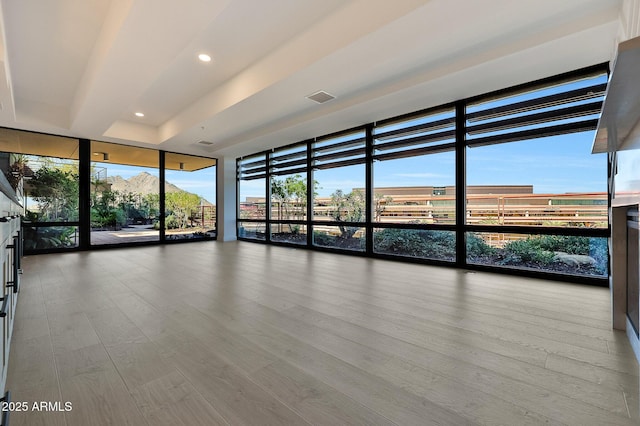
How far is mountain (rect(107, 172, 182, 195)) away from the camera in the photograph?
7.39 m

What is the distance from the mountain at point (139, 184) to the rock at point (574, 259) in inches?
344

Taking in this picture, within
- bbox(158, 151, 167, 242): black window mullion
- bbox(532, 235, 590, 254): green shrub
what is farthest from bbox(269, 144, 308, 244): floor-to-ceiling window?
bbox(532, 235, 590, 254): green shrub

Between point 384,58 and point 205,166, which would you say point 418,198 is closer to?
point 384,58

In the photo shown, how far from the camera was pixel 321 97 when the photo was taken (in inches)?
178

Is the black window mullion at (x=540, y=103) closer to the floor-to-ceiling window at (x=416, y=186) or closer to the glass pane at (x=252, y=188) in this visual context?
the floor-to-ceiling window at (x=416, y=186)

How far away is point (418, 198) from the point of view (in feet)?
Result: 17.5

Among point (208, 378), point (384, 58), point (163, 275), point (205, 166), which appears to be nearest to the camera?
point (208, 378)

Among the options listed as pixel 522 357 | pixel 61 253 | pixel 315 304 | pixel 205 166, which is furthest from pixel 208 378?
pixel 205 166

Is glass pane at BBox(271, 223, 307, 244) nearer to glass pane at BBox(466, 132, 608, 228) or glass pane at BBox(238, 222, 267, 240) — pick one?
glass pane at BBox(238, 222, 267, 240)

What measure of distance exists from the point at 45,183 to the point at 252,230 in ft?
16.0

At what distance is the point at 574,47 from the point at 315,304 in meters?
3.88

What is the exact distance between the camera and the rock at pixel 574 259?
3.76 metres

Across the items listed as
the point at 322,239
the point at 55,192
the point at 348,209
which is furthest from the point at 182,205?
the point at 348,209

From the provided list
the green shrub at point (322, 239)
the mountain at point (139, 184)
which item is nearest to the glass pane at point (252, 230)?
the green shrub at point (322, 239)
